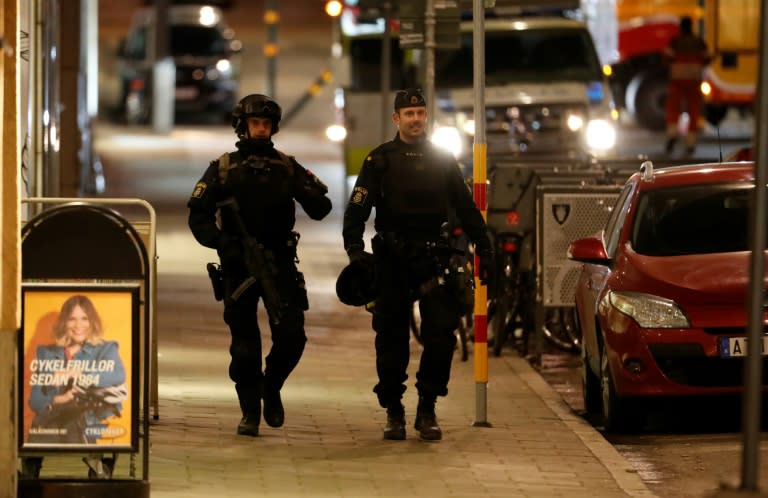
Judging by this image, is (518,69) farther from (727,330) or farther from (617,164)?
(727,330)

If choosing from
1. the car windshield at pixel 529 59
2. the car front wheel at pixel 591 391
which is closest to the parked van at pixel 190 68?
the car windshield at pixel 529 59

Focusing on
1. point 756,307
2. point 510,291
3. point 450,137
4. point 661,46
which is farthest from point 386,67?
point 661,46

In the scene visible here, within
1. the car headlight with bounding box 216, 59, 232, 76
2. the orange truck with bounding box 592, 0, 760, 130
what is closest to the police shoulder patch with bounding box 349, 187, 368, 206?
the orange truck with bounding box 592, 0, 760, 130

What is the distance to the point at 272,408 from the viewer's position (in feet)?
35.0

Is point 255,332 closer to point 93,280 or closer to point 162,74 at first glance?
point 93,280

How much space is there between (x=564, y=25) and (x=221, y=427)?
13953 millimetres

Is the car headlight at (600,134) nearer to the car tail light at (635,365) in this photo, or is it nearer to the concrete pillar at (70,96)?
the concrete pillar at (70,96)

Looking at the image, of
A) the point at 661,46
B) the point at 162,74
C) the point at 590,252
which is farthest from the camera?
the point at 162,74

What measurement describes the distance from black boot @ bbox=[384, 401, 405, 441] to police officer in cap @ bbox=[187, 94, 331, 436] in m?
0.63

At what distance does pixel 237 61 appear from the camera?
4262 centimetres

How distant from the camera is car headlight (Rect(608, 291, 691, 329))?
35.6 feet

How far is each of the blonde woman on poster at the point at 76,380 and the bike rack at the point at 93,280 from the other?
56mm

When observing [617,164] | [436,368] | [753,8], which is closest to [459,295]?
[436,368]

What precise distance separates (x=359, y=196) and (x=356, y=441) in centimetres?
132
